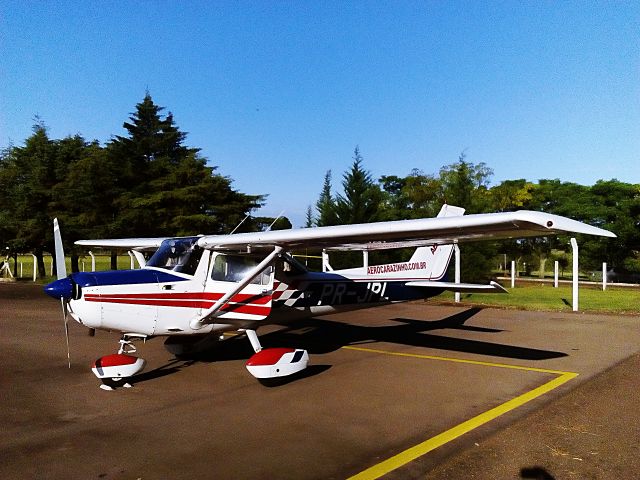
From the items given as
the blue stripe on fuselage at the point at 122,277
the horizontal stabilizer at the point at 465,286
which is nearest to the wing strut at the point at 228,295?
the blue stripe on fuselage at the point at 122,277

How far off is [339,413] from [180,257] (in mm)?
3477

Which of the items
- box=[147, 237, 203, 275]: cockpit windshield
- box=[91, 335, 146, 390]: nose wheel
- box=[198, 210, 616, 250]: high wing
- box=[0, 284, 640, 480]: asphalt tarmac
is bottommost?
box=[0, 284, 640, 480]: asphalt tarmac

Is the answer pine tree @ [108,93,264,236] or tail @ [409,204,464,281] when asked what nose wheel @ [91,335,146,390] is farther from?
pine tree @ [108,93,264,236]

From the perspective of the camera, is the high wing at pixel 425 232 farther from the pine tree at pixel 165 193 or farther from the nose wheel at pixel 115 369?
the pine tree at pixel 165 193

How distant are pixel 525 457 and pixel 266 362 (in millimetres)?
3414

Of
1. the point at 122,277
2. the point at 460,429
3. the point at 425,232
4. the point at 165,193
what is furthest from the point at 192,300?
the point at 165,193

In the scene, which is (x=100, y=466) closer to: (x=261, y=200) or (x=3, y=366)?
(x=3, y=366)

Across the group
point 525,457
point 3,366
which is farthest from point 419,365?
point 3,366

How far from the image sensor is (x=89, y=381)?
693 cm

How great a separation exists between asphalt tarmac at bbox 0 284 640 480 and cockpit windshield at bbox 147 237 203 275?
161cm

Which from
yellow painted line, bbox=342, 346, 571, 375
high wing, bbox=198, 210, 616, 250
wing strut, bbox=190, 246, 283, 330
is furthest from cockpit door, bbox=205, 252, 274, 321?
yellow painted line, bbox=342, 346, 571, 375

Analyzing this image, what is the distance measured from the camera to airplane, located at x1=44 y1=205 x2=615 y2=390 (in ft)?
20.0

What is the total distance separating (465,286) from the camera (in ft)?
31.6

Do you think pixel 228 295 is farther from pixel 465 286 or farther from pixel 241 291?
pixel 465 286
